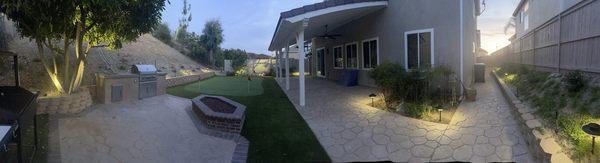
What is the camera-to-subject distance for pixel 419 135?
714 centimetres

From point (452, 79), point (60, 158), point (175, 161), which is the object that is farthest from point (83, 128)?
point (452, 79)

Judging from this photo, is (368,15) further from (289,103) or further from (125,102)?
(125,102)

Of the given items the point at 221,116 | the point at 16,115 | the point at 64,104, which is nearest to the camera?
the point at 16,115

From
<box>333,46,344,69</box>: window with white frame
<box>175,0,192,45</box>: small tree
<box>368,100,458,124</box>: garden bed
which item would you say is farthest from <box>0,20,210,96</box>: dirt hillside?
<box>175,0,192,45</box>: small tree

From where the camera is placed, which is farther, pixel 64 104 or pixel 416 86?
pixel 416 86

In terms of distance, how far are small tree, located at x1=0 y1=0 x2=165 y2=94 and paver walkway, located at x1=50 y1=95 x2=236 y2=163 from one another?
149 cm

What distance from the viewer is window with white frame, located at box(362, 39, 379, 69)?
13.7 metres

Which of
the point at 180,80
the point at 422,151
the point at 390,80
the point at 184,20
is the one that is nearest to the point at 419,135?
the point at 422,151

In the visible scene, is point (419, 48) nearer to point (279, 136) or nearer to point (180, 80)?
point (279, 136)

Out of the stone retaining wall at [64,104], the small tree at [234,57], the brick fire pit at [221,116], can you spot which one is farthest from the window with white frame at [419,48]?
the small tree at [234,57]

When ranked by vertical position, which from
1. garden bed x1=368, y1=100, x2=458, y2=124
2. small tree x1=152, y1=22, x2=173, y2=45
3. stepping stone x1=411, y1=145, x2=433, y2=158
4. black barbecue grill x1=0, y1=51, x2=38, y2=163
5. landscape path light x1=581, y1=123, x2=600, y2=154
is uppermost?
small tree x1=152, y1=22, x2=173, y2=45

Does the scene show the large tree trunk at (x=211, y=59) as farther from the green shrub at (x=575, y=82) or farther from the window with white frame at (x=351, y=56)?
the green shrub at (x=575, y=82)

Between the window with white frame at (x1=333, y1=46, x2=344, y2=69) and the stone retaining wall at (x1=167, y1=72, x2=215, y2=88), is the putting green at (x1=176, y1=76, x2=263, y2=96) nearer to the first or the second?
the stone retaining wall at (x1=167, y1=72, x2=215, y2=88)

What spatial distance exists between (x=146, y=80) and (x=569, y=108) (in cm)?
1051
